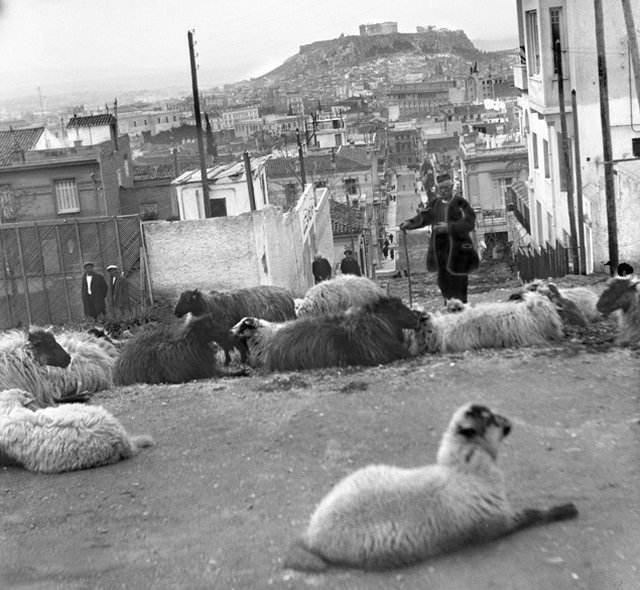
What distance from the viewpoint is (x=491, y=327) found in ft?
29.8

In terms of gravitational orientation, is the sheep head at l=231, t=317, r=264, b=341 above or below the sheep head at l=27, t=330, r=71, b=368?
below

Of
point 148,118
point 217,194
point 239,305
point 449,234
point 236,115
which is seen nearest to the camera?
point 449,234

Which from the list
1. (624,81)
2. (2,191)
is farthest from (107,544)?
(2,191)

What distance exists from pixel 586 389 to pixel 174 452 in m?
2.40

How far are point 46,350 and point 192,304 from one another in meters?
3.54

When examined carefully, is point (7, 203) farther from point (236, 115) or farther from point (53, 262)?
point (236, 115)

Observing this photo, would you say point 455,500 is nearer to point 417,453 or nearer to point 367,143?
point 417,453

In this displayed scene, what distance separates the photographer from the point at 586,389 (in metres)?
6.68

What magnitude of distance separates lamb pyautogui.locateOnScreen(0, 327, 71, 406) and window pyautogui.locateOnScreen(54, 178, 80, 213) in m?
25.2

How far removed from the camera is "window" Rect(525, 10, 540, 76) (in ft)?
71.2

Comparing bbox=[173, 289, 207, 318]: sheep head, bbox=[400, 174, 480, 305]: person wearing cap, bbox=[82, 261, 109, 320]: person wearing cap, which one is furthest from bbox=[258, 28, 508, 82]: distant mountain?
bbox=[82, 261, 109, 320]: person wearing cap

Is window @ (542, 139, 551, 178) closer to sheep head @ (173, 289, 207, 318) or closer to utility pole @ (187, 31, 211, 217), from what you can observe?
utility pole @ (187, 31, 211, 217)

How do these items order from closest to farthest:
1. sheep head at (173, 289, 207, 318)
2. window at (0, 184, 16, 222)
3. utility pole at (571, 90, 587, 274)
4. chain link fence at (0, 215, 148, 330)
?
sheep head at (173, 289, 207, 318) → chain link fence at (0, 215, 148, 330) → utility pole at (571, 90, 587, 274) → window at (0, 184, 16, 222)

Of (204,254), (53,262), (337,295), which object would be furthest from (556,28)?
(337,295)
